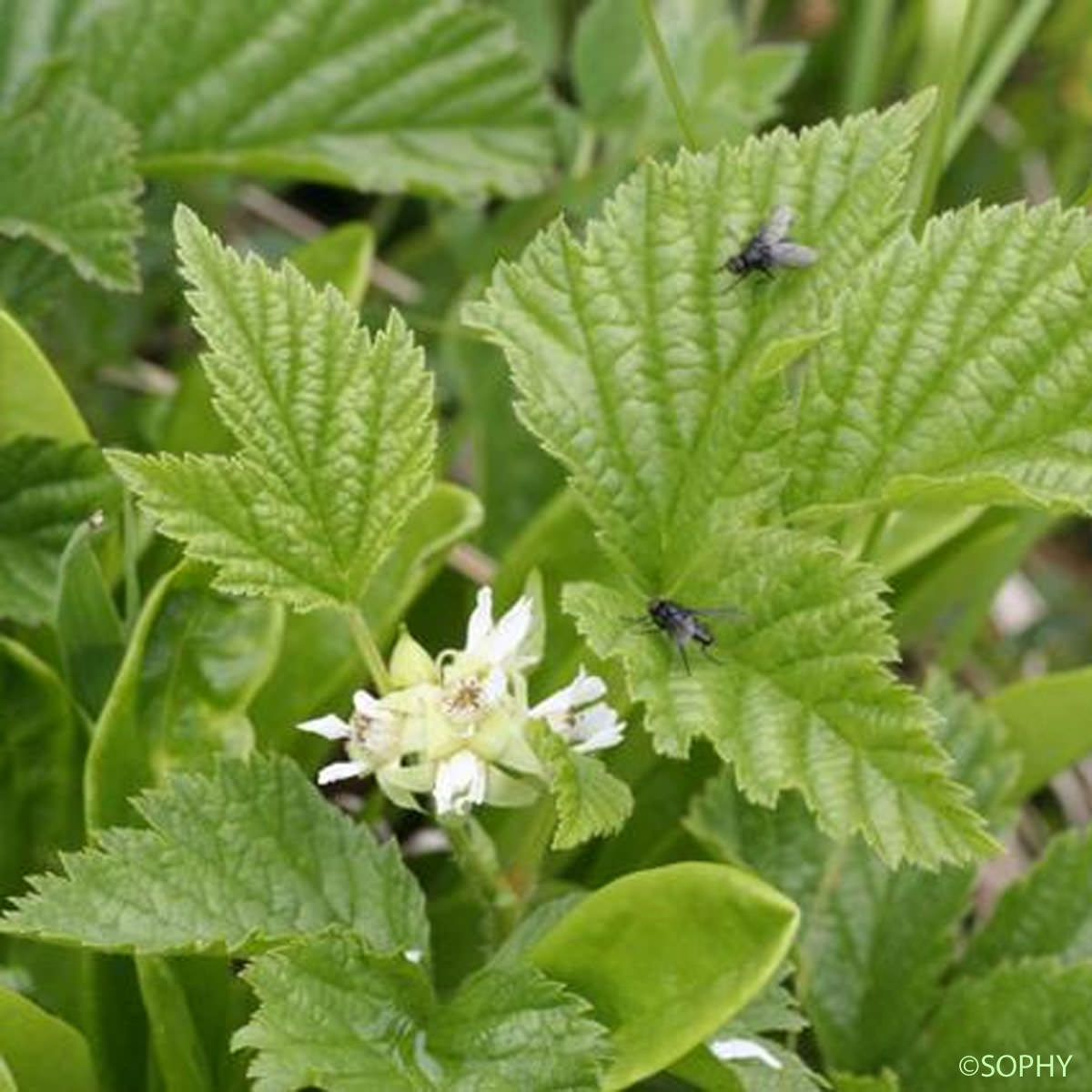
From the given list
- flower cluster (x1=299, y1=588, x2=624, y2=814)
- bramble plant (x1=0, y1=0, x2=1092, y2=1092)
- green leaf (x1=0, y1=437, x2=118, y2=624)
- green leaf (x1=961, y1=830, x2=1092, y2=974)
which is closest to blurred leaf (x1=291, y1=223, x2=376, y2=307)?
bramble plant (x1=0, y1=0, x2=1092, y2=1092)

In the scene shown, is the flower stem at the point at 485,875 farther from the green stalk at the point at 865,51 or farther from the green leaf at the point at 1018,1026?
the green stalk at the point at 865,51

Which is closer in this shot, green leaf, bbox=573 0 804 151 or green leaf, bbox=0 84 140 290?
green leaf, bbox=0 84 140 290

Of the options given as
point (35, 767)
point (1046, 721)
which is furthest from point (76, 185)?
point (1046, 721)

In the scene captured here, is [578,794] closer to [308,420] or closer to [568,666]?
[308,420]

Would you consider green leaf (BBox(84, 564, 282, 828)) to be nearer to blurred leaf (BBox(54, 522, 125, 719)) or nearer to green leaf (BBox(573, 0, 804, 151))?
blurred leaf (BBox(54, 522, 125, 719))

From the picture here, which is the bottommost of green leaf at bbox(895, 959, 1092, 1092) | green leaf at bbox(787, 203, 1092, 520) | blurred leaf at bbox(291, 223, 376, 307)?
green leaf at bbox(895, 959, 1092, 1092)

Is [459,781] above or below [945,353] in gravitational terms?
below
